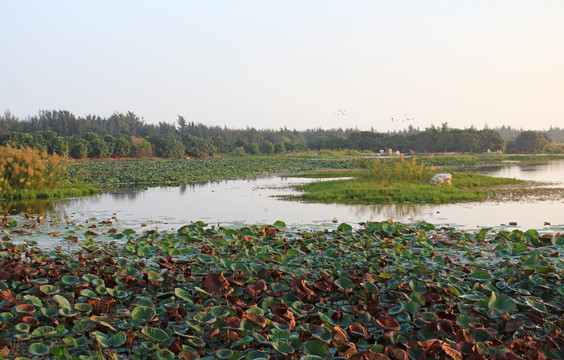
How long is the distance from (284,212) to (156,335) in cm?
858

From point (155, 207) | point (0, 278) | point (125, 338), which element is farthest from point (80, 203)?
point (125, 338)

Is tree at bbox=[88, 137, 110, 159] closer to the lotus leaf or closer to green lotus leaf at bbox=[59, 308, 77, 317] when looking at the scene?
green lotus leaf at bbox=[59, 308, 77, 317]

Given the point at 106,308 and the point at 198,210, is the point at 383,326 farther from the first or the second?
the point at 198,210

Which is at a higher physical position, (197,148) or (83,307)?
(197,148)

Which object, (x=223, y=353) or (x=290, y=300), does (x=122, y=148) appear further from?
(x=223, y=353)

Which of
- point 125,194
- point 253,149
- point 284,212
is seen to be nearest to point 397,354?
point 284,212

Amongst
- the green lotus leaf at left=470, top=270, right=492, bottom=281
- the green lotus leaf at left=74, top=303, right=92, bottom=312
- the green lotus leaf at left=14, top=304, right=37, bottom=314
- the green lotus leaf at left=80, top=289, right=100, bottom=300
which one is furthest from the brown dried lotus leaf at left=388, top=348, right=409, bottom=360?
the green lotus leaf at left=14, top=304, right=37, bottom=314

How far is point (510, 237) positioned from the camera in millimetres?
7461

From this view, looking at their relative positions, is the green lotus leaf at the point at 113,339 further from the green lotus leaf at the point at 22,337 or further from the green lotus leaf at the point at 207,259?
the green lotus leaf at the point at 207,259

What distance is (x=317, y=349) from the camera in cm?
323

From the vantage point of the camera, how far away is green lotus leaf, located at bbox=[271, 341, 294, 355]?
320cm

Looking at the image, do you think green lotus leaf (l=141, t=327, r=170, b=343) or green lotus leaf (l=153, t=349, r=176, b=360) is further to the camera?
green lotus leaf (l=141, t=327, r=170, b=343)

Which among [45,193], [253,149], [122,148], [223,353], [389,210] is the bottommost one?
[389,210]

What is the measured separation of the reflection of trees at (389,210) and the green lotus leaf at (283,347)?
7.87 metres
